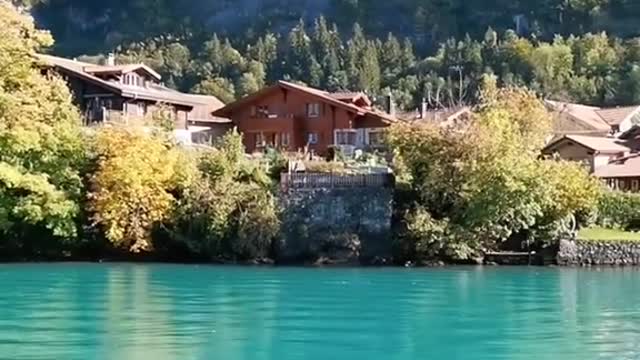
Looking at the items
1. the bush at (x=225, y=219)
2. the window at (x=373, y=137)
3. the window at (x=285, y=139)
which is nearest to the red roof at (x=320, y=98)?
the window at (x=373, y=137)

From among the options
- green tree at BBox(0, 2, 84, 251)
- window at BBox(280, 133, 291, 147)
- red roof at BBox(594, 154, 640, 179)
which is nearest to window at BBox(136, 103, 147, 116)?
window at BBox(280, 133, 291, 147)

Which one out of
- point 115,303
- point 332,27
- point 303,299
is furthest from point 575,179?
point 332,27

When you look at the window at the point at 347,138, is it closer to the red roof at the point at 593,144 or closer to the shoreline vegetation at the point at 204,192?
the red roof at the point at 593,144

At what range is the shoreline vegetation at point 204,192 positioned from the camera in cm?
5397

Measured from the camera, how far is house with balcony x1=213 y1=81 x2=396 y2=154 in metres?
79.1

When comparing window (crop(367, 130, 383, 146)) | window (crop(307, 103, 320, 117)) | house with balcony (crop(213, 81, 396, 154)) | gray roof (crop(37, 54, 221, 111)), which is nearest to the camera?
window (crop(367, 130, 383, 146))

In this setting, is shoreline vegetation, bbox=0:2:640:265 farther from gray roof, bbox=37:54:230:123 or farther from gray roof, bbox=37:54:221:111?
gray roof, bbox=37:54:221:111

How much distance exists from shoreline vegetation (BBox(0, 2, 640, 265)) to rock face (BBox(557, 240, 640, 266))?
32.7 inches

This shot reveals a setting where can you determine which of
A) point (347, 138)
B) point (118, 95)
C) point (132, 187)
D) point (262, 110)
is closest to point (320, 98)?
point (347, 138)

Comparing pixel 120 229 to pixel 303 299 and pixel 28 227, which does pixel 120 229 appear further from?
pixel 303 299

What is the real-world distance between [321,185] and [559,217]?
11.6m

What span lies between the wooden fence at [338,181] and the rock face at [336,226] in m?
0.29

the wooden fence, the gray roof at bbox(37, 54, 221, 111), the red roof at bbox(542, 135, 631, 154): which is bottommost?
the wooden fence

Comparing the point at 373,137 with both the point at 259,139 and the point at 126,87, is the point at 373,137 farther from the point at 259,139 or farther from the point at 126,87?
the point at 126,87
